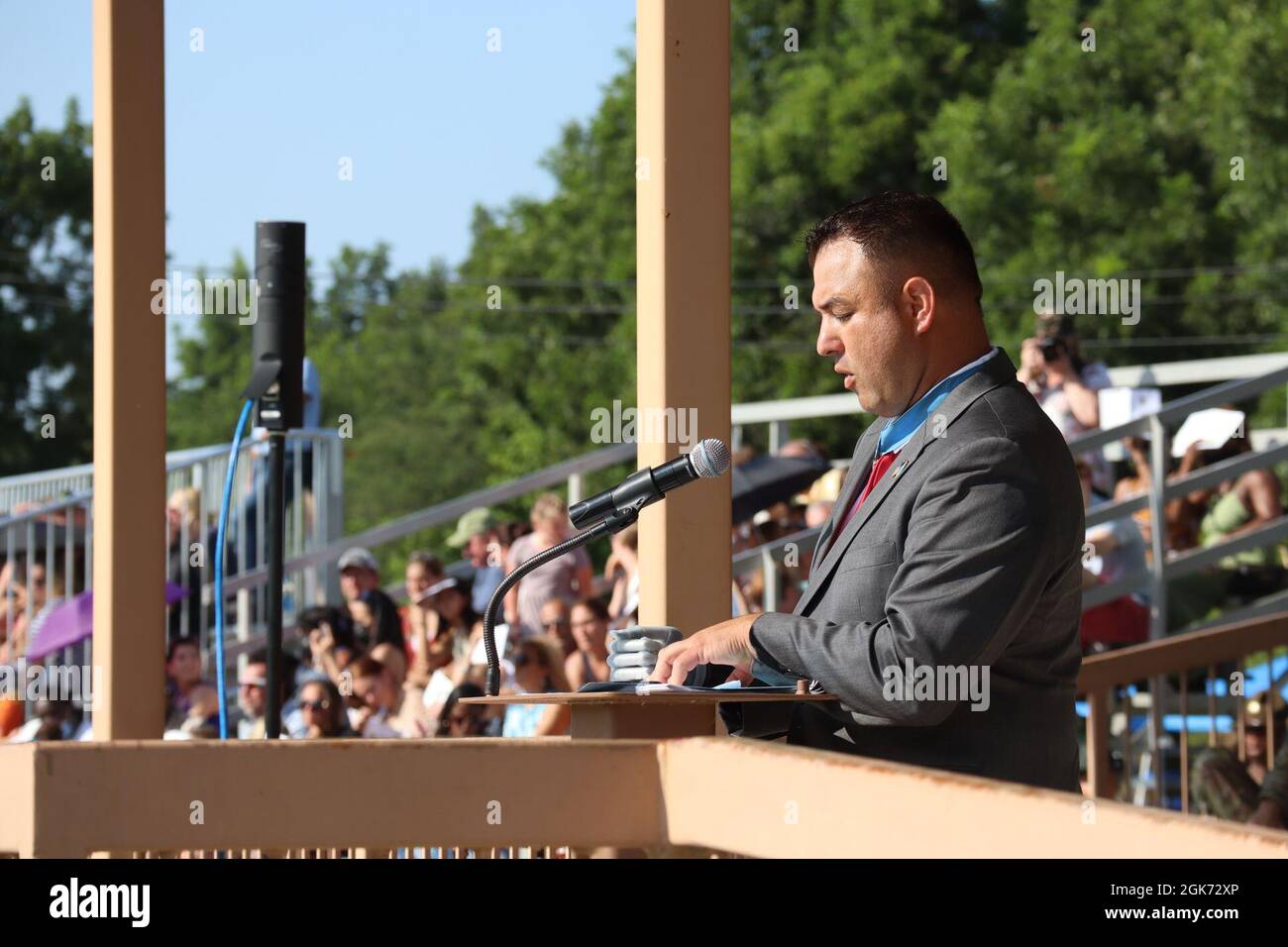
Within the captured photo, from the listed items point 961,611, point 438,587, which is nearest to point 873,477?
point 961,611

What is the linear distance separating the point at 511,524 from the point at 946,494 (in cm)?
642

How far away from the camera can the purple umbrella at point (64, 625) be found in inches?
326

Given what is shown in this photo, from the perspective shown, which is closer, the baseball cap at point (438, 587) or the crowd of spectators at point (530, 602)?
the crowd of spectators at point (530, 602)

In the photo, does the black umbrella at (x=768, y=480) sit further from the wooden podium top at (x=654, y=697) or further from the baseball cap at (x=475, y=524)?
the wooden podium top at (x=654, y=697)

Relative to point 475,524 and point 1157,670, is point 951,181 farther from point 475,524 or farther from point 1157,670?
point 1157,670

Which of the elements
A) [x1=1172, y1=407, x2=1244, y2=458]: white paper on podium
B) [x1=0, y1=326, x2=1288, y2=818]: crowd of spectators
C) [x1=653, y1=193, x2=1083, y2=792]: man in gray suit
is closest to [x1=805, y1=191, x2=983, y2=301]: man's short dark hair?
[x1=653, y1=193, x2=1083, y2=792]: man in gray suit

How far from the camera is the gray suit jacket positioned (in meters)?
2.46

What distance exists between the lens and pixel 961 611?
245cm

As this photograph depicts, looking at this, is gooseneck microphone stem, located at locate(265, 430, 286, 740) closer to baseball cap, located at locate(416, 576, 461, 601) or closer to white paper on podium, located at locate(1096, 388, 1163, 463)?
baseball cap, located at locate(416, 576, 461, 601)

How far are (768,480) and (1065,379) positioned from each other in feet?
4.76

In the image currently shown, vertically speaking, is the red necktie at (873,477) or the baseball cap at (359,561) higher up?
the red necktie at (873,477)

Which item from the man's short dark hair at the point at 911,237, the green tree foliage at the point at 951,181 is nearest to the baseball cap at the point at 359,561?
the man's short dark hair at the point at 911,237

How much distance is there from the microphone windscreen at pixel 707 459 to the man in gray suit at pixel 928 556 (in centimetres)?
22
